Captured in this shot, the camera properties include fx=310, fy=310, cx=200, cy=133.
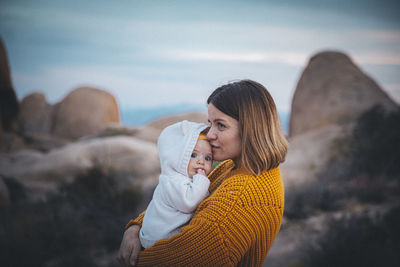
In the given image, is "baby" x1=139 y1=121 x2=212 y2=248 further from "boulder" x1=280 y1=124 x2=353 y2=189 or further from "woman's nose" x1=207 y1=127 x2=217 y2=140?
"boulder" x1=280 y1=124 x2=353 y2=189

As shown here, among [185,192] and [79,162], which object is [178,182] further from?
[79,162]

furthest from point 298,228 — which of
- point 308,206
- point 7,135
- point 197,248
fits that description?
point 7,135

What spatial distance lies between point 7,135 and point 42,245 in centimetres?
899

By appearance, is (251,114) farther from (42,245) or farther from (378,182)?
(378,182)

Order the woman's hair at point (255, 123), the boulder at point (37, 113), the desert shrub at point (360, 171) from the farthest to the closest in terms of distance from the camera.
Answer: the boulder at point (37, 113)
the desert shrub at point (360, 171)
the woman's hair at point (255, 123)

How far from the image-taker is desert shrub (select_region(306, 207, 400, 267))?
479 centimetres

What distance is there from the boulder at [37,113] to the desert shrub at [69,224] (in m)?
13.8

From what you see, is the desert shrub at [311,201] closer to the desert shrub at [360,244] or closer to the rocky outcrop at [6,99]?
the desert shrub at [360,244]

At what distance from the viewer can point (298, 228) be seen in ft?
21.2

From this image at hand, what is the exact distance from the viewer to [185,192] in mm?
1834

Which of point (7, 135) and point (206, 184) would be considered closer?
point (206, 184)

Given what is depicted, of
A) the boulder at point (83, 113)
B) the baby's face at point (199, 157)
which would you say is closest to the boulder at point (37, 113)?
the boulder at point (83, 113)

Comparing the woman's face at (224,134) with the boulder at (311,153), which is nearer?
the woman's face at (224,134)

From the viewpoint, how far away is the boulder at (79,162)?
944cm
